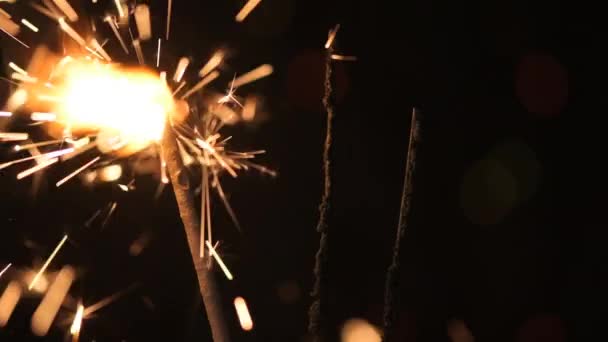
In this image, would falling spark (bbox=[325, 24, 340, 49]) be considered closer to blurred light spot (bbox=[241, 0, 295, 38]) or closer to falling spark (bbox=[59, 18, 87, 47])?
blurred light spot (bbox=[241, 0, 295, 38])

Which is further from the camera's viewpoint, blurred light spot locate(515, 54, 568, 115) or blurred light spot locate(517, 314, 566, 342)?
blurred light spot locate(517, 314, 566, 342)

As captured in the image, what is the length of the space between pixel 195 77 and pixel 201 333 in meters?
0.84

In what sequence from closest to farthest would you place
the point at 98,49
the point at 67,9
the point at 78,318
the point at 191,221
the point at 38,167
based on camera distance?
the point at 191,221 < the point at 98,49 < the point at 67,9 < the point at 38,167 < the point at 78,318

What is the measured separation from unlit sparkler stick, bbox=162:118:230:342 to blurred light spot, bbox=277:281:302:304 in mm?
551

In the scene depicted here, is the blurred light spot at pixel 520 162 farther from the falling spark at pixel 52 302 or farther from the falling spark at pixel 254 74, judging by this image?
the falling spark at pixel 52 302

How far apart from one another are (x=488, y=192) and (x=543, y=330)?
499mm

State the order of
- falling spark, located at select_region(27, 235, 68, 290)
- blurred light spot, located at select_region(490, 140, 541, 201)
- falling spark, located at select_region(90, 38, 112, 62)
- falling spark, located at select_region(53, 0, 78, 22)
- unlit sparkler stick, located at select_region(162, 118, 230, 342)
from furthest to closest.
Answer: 1. falling spark, located at select_region(27, 235, 68, 290)
2. blurred light spot, located at select_region(490, 140, 541, 201)
3. falling spark, located at select_region(53, 0, 78, 22)
4. falling spark, located at select_region(90, 38, 112, 62)
5. unlit sparkler stick, located at select_region(162, 118, 230, 342)

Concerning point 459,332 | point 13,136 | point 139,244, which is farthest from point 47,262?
point 459,332

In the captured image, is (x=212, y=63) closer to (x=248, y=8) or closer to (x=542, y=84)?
(x=248, y=8)

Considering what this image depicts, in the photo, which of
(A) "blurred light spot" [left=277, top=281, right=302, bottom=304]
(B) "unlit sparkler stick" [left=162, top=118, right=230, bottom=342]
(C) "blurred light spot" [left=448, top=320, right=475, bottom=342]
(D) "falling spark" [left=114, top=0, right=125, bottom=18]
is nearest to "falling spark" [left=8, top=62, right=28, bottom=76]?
(D) "falling spark" [left=114, top=0, right=125, bottom=18]

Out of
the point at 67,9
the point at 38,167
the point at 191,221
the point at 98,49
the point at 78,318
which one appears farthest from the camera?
the point at 78,318

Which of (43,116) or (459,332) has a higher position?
(43,116)

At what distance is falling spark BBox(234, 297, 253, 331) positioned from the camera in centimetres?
179

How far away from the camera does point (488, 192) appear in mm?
1649
